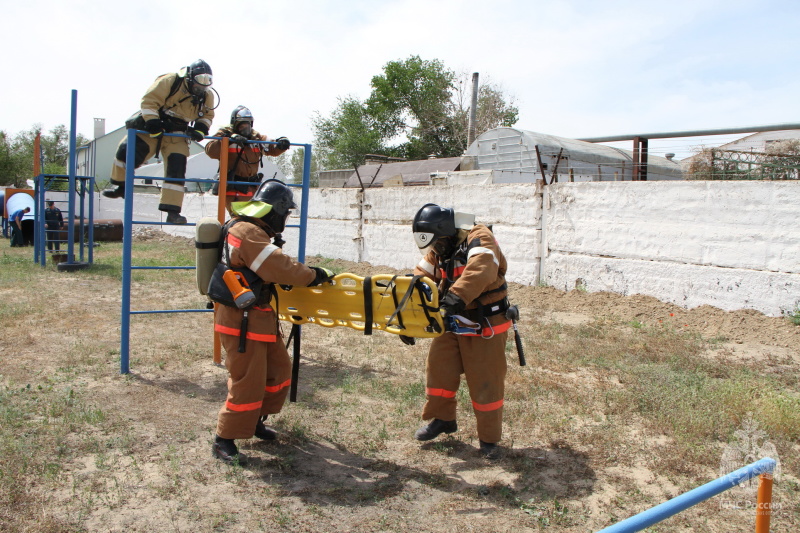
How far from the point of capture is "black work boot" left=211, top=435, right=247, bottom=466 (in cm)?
389

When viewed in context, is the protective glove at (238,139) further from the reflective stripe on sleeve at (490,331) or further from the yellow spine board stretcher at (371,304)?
the reflective stripe on sleeve at (490,331)

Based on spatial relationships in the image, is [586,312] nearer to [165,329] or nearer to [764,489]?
[165,329]

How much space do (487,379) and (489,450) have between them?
52 cm

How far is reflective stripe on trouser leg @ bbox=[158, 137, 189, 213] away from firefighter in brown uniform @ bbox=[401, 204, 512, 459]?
3259mm

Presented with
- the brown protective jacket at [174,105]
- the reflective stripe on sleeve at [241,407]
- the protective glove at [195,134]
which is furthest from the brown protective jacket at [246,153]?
the reflective stripe on sleeve at [241,407]

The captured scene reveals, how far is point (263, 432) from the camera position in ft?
14.1

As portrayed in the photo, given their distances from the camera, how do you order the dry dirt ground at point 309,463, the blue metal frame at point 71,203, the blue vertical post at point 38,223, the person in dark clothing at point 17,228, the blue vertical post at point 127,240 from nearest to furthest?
the dry dirt ground at point 309,463, the blue vertical post at point 127,240, the blue metal frame at point 71,203, the blue vertical post at point 38,223, the person in dark clothing at point 17,228

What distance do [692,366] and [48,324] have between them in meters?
7.76

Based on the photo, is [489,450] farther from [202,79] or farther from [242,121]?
[202,79]

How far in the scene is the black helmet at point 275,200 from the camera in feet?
13.3

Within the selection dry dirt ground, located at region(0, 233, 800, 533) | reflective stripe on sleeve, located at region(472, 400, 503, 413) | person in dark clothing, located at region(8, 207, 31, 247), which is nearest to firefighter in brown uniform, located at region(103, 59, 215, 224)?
dry dirt ground, located at region(0, 233, 800, 533)

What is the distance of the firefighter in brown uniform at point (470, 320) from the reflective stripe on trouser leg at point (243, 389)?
1.24 meters

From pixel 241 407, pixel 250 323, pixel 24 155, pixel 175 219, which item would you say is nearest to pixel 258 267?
pixel 250 323

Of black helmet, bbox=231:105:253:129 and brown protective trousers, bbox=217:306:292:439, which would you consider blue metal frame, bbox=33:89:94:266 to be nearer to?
black helmet, bbox=231:105:253:129
